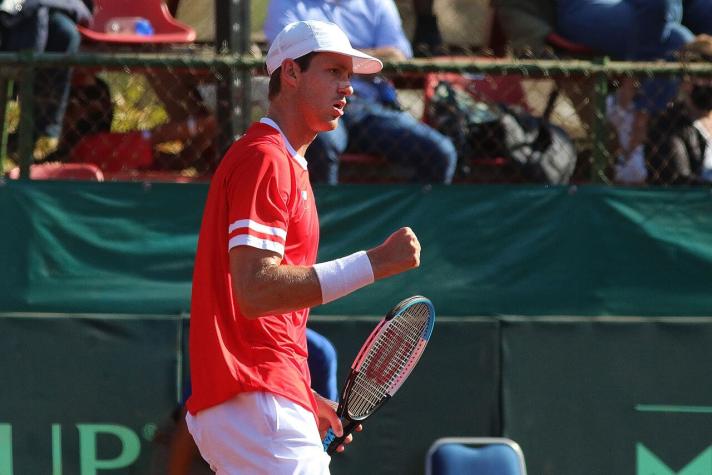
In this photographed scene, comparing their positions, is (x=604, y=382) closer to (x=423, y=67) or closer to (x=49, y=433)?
(x=423, y=67)

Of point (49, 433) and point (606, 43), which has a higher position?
point (606, 43)

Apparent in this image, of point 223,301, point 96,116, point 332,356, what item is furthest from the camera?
point 96,116

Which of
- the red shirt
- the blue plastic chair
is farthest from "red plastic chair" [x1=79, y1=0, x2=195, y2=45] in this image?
the red shirt

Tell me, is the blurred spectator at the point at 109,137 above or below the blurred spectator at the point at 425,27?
below

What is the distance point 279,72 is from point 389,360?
100 cm

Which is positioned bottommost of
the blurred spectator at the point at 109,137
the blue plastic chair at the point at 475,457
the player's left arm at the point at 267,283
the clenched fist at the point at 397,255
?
the blue plastic chair at the point at 475,457

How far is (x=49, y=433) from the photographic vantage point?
19.3 feet

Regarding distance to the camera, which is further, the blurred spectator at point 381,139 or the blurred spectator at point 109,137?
the blurred spectator at point 109,137

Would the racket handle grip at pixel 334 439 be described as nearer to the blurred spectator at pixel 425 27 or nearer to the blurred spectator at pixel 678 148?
the blurred spectator at pixel 678 148

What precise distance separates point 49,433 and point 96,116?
68.0 inches

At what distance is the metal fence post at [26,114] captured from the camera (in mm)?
5941

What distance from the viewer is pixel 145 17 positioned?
7.57 m

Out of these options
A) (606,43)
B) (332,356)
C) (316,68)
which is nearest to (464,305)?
(332,356)

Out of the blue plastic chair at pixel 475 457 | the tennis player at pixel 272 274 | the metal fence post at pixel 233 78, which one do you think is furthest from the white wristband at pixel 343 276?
the metal fence post at pixel 233 78
